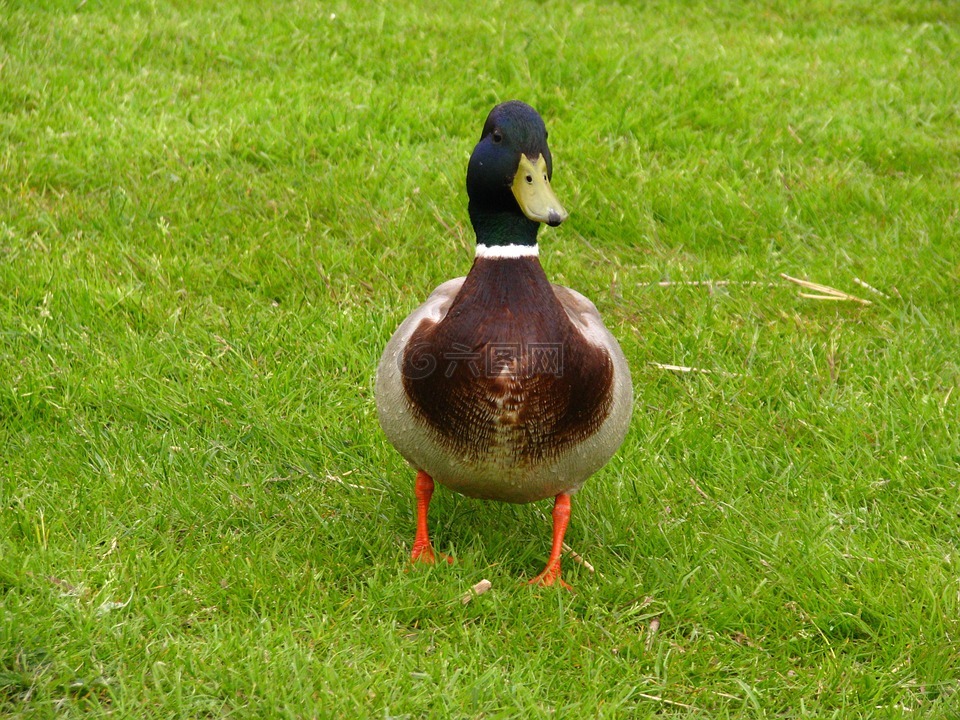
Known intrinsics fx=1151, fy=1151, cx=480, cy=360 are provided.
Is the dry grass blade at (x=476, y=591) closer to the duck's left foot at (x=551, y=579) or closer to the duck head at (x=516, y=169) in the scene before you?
the duck's left foot at (x=551, y=579)

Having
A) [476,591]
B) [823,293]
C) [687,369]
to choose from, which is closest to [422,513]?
[476,591]

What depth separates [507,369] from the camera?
295 cm

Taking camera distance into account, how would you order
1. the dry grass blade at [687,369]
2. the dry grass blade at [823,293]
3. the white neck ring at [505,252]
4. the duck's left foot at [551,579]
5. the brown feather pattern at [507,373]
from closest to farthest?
the brown feather pattern at [507,373] → the white neck ring at [505,252] → the duck's left foot at [551,579] → the dry grass blade at [687,369] → the dry grass blade at [823,293]

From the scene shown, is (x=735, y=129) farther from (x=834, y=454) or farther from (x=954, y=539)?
(x=954, y=539)

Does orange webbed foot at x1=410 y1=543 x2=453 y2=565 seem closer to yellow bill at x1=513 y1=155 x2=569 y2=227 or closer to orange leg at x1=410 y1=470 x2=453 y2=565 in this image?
orange leg at x1=410 y1=470 x2=453 y2=565

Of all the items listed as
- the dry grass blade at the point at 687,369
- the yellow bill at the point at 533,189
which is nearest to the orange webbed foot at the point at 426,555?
the yellow bill at the point at 533,189

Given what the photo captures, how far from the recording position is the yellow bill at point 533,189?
2973 millimetres

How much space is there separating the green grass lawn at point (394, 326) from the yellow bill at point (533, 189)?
3.54 ft

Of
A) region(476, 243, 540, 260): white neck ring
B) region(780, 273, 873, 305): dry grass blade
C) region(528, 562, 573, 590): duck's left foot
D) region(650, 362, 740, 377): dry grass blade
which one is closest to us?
region(476, 243, 540, 260): white neck ring

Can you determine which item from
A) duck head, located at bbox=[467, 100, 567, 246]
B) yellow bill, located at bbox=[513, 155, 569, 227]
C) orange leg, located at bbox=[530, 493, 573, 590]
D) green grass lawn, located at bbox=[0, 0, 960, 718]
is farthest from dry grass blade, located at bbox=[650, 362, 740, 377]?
yellow bill, located at bbox=[513, 155, 569, 227]

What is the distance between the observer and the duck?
2971 mm

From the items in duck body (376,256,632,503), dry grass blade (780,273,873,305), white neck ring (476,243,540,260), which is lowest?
dry grass blade (780,273,873,305)

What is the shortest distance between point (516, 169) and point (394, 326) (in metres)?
1.68

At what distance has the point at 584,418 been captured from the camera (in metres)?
3.06
